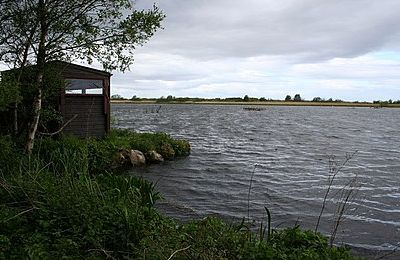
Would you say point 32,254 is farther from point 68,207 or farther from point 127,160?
point 127,160

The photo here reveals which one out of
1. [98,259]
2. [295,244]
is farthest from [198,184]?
[98,259]

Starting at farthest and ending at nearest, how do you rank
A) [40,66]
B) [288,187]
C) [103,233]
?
[288,187] < [40,66] < [103,233]

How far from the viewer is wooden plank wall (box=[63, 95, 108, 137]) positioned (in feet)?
57.5

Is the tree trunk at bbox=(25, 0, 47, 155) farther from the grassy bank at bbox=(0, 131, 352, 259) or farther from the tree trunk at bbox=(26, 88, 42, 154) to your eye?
the grassy bank at bbox=(0, 131, 352, 259)

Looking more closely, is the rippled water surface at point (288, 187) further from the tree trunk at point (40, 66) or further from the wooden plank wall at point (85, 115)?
the tree trunk at point (40, 66)

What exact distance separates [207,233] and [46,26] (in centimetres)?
749

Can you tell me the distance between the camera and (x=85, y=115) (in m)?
18.0

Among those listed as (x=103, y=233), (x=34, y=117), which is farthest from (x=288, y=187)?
(x=103, y=233)

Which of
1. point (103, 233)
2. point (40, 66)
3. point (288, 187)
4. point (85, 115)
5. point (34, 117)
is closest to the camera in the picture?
point (103, 233)

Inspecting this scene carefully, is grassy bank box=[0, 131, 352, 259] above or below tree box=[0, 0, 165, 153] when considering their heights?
below

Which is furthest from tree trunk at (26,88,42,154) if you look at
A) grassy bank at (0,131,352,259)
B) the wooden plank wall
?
the wooden plank wall

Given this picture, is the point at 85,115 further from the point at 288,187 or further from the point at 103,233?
the point at 103,233

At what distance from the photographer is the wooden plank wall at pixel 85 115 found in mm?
17531

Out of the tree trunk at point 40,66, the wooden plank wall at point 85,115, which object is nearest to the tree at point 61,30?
the tree trunk at point 40,66
